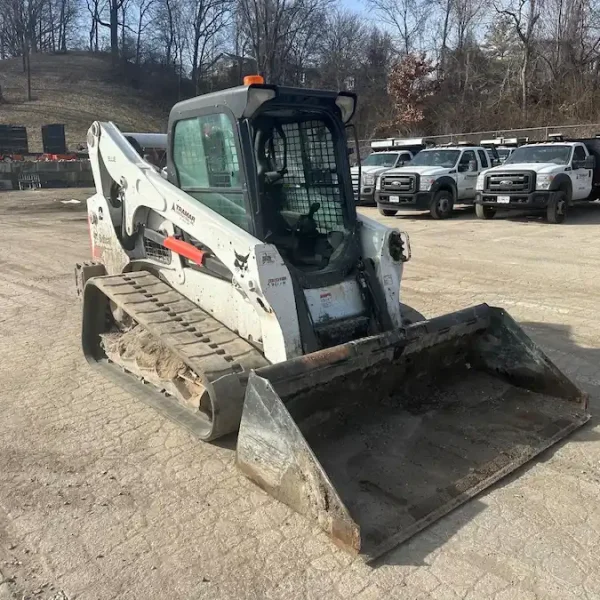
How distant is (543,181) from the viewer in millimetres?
15680

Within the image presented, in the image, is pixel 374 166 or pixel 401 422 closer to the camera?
pixel 401 422

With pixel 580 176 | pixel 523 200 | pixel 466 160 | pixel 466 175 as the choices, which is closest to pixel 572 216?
pixel 580 176

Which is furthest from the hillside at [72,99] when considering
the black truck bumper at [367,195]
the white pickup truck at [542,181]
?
the white pickup truck at [542,181]

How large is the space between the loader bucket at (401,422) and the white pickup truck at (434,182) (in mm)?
12412

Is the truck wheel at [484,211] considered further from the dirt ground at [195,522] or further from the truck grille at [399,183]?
the dirt ground at [195,522]

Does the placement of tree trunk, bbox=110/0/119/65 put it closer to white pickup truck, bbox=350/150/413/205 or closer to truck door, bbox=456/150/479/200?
white pickup truck, bbox=350/150/413/205

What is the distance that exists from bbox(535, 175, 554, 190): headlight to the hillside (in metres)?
31.6

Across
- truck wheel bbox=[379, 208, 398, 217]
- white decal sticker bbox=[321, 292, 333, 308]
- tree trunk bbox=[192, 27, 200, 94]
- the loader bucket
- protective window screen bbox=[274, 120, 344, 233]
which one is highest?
tree trunk bbox=[192, 27, 200, 94]

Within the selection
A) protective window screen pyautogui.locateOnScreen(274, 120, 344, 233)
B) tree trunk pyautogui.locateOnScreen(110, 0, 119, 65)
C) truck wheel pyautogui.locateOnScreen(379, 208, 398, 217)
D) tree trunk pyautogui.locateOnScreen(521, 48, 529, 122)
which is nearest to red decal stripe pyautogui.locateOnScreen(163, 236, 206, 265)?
protective window screen pyautogui.locateOnScreen(274, 120, 344, 233)

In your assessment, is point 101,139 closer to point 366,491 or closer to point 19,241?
point 366,491

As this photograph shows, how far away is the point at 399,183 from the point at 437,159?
216 centimetres

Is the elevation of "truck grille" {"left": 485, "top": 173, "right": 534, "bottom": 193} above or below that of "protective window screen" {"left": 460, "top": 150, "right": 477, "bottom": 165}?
below

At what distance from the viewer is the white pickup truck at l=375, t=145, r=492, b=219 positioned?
667 inches

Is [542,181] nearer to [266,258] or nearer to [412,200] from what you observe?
[412,200]
